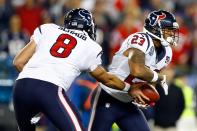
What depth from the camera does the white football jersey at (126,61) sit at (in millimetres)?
6746

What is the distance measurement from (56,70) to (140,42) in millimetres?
816

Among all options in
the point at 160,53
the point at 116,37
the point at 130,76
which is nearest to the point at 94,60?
the point at 130,76

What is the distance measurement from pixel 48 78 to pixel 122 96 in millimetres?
956

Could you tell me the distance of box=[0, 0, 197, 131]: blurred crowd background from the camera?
392 inches

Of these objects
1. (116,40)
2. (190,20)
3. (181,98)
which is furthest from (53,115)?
(190,20)

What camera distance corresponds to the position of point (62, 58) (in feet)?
21.0

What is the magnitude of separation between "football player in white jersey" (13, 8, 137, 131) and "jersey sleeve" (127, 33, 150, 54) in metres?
0.33

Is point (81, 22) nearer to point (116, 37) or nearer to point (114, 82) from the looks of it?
point (114, 82)

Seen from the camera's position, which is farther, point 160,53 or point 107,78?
point 160,53

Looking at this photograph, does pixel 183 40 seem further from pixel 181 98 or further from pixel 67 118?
pixel 67 118

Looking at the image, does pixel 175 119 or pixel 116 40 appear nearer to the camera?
pixel 175 119

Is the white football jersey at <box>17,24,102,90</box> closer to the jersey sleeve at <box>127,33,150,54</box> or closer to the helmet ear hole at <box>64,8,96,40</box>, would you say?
the helmet ear hole at <box>64,8,96,40</box>

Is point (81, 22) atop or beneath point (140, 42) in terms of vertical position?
atop

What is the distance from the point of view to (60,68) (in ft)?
20.9
